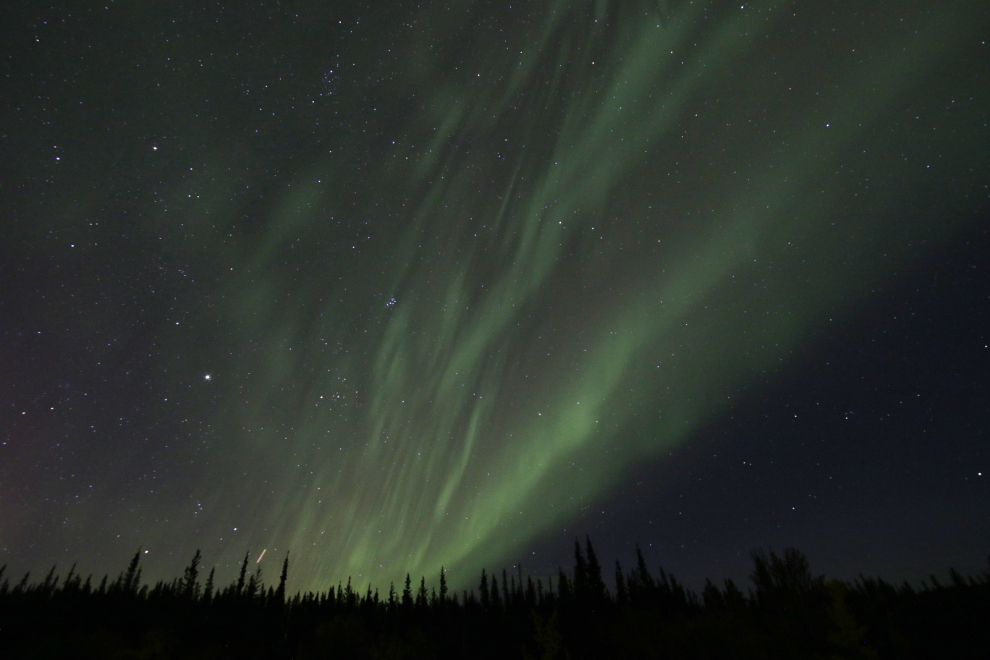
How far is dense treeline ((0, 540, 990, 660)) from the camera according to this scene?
177 ft

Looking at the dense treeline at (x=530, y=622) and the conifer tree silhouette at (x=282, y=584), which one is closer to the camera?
the dense treeline at (x=530, y=622)

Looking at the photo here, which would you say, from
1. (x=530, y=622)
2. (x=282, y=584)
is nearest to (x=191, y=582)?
(x=282, y=584)

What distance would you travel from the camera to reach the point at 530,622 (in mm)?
91312

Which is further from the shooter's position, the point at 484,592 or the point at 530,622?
the point at 484,592

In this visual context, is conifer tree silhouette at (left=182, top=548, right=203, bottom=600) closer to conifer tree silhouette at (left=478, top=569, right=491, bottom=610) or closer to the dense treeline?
the dense treeline

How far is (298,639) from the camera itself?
277ft

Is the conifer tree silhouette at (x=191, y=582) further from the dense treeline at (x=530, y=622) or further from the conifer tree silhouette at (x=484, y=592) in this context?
the conifer tree silhouette at (x=484, y=592)

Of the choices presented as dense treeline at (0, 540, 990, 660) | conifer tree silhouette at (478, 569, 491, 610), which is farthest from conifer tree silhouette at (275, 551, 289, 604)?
conifer tree silhouette at (478, 569, 491, 610)

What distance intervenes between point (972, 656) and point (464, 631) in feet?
244

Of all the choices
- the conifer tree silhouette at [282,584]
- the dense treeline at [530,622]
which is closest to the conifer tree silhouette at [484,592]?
the dense treeline at [530,622]

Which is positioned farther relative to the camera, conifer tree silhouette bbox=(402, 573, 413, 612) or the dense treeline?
conifer tree silhouette bbox=(402, 573, 413, 612)

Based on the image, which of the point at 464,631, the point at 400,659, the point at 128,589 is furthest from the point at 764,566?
the point at 128,589

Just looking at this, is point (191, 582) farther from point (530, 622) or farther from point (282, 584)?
point (530, 622)

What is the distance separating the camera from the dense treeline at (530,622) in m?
54.1
